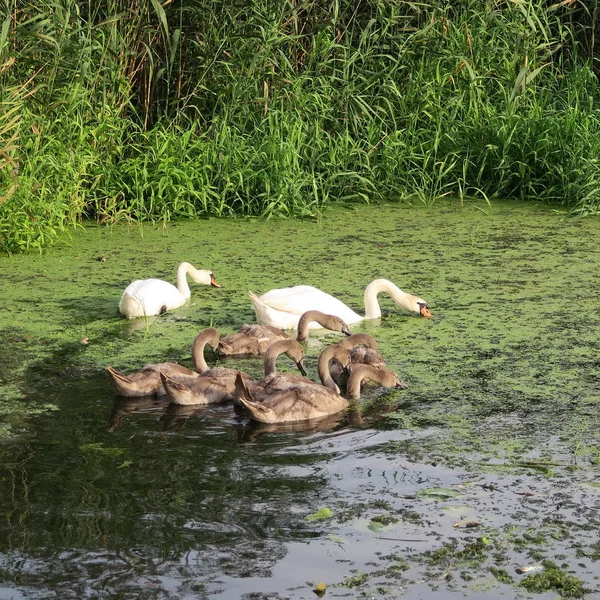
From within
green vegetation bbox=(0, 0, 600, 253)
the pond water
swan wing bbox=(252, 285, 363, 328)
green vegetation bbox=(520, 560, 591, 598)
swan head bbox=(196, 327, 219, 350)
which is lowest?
green vegetation bbox=(520, 560, 591, 598)

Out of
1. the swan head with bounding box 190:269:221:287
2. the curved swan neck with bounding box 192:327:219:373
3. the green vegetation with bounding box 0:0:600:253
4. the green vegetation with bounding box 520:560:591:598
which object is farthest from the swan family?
the green vegetation with bounding box 0:0:600:253

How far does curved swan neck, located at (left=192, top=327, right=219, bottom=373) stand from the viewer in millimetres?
5531

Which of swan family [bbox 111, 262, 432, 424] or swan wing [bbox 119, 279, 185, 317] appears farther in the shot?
swan wing [bbox 119, 279, 185, 317]

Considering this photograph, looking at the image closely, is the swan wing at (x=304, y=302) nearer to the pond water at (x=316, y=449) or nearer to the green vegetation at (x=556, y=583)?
the pond water at (x=316, y=449)

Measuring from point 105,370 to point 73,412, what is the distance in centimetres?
59

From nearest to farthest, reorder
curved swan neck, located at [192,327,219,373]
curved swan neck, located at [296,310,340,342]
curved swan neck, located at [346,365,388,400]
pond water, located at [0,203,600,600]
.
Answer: pond water, located at [0,203,600,600], curved swan neck, located at [346,365,388,400], curved swan neck, located at [192,327,219,373], curved swan neck, located at [296,310,340,342]

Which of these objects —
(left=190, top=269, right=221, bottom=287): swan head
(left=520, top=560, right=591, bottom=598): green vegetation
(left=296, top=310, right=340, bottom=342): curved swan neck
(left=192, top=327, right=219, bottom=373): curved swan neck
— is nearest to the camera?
(left=520, top=560, right=591, bottom=598): green vegetation

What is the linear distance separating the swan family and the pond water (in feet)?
0.26

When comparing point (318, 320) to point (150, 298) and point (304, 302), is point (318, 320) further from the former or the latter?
point (150, 298)

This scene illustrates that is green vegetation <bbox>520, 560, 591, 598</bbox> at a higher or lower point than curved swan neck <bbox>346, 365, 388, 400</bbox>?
lower

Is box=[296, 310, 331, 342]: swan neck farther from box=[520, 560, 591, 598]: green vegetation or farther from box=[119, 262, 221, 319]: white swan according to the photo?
box=[520, 560, 591, 598]: green vegetation

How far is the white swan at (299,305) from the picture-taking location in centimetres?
626

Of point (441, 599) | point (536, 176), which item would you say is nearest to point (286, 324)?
point (441, 599)

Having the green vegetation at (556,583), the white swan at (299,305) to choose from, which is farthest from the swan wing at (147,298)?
→ the green vegetation at (556,583)
